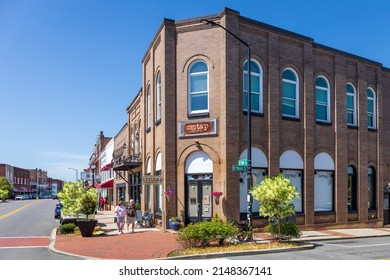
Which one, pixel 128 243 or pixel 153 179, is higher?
pixel 153 179

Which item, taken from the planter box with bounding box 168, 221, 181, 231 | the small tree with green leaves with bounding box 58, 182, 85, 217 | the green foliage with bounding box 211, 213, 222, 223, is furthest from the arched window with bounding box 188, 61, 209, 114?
the small tree with green leaves with bounding box 58, 182, 85, 217

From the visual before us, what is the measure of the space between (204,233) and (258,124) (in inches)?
333

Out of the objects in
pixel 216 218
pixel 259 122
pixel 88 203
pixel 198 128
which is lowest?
pixel 216 218

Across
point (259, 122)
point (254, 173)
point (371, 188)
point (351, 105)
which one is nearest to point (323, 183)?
point (371, 188)

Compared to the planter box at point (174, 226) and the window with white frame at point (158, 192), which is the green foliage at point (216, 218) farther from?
the window with white frame at point (158, 192)

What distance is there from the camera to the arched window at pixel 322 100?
24938mm

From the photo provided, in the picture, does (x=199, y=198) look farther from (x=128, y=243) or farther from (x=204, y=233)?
(x=204, y=233)

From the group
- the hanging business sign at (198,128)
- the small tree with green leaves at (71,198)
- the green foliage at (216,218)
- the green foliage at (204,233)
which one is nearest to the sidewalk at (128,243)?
the green foliage at (204,233)

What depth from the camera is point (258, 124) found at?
2203 centimetres

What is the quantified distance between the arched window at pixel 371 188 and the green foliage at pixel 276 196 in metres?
12.5

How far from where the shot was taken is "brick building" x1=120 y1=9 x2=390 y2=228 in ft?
69.2

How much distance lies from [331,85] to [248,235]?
1230 cm

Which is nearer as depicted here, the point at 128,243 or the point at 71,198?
the point at 128,243

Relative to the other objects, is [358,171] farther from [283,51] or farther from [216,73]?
[216,73]
